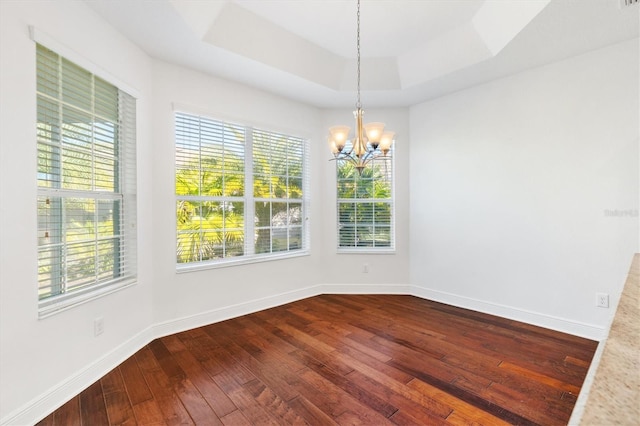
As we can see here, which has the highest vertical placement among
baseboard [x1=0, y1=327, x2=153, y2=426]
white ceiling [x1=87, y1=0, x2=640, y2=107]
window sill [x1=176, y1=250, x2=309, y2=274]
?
white ceiling [x1=87, y1=0, x2=640, y2=107]

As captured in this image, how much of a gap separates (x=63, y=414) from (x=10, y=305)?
767 millimetres

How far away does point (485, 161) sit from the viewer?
357 centimetres

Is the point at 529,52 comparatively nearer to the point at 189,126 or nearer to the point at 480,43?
the point at 480,43

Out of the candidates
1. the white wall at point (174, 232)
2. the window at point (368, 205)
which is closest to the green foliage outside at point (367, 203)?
the window at point (368, 205)

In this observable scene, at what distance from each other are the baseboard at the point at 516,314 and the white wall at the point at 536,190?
0.03 ft

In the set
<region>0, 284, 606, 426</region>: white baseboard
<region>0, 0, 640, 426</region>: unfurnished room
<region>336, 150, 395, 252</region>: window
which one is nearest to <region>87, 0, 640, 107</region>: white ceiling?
<region>0, 0, 640, 426</region>: unfurnished room

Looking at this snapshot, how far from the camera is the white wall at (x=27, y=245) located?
168 centimetres

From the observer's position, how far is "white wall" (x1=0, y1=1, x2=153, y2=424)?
5.51ft

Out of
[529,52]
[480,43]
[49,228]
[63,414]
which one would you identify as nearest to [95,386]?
[63,414]

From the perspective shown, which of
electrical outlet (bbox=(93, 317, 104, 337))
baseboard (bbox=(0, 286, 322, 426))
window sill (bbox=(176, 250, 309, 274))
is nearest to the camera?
baseboard (bbox=(0, 286, 322, 426))

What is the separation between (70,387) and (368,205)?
3667mm

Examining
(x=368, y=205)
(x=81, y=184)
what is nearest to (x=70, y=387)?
(x=81, y=184)

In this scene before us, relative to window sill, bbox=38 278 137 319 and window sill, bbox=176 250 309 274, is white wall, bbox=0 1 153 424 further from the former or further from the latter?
window sill, bbox=176 250 309 274

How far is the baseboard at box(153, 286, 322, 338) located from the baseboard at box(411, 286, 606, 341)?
160cm
